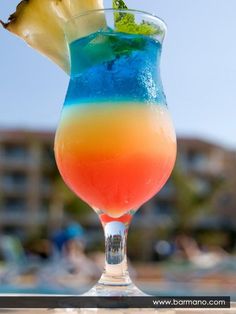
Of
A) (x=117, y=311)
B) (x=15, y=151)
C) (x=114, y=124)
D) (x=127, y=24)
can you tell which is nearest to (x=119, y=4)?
(x=127, y=24)

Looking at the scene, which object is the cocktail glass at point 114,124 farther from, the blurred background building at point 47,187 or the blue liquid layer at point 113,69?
the blurred background building at point 47,187

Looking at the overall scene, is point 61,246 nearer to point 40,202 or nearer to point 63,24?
point 63,24

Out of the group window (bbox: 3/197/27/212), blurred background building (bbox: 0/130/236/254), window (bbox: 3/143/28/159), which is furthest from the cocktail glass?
window (bbox: 3/197/27/212)

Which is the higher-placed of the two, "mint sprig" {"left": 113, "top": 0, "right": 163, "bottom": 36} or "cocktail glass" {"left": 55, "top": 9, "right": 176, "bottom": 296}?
"mint sprig" {"left": 113, "top": 0, "right": 163, "bottom": 36}

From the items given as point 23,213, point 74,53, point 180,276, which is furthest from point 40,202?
point 74,53

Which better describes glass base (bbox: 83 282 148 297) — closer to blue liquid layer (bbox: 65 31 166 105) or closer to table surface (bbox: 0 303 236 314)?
table surface (bbox: 0 303 236 314)
